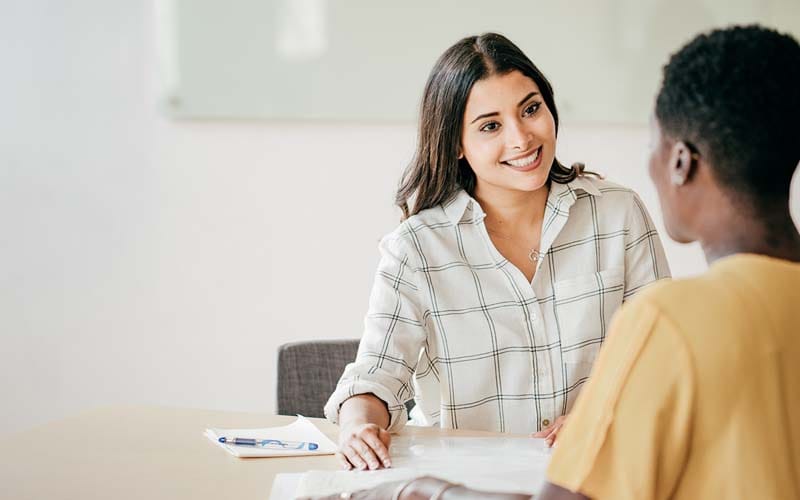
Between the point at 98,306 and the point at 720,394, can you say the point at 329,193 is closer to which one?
the point at 98,306

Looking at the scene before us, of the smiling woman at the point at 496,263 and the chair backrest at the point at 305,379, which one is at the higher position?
the smiling woman at the point at 496,263

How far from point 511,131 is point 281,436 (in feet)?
2.45

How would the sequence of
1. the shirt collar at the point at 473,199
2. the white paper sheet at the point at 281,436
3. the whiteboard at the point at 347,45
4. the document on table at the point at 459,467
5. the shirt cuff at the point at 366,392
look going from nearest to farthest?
1. the document on table at the point at 459,467
2. the white paper sheet at the point at 281,436
3. the shirt cuff at the point at 366,392
4. the shirt collar at the point at 473,199
5. the whiteboard at the point at 347,45

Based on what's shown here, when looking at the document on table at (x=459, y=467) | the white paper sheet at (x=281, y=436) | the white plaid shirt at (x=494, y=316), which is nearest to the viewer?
the document on table at (x=459, y=467)

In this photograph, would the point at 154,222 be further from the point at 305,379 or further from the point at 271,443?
the point at 271,443

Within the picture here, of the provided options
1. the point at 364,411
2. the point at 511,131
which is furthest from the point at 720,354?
the point at 511,131

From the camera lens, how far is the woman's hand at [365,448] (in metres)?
1.51

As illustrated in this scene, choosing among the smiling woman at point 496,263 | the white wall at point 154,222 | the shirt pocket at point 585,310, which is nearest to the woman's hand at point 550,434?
the smiling woman at point 496,263

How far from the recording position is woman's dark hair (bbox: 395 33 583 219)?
6.43ft

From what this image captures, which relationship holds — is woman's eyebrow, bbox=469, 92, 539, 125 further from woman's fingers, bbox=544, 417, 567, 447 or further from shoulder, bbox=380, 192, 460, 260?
woman's fingers, bbox=544, 417, 567, 447

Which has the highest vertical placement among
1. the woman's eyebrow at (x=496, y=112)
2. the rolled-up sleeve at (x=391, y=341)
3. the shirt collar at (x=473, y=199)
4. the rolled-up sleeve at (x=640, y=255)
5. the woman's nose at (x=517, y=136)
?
the woman's eyebrow at (x=496, y=112)

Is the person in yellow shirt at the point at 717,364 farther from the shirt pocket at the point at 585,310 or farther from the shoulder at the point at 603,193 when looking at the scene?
the shoulder at the point at 603,193

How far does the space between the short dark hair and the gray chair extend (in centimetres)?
140

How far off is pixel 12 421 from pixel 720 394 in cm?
296
